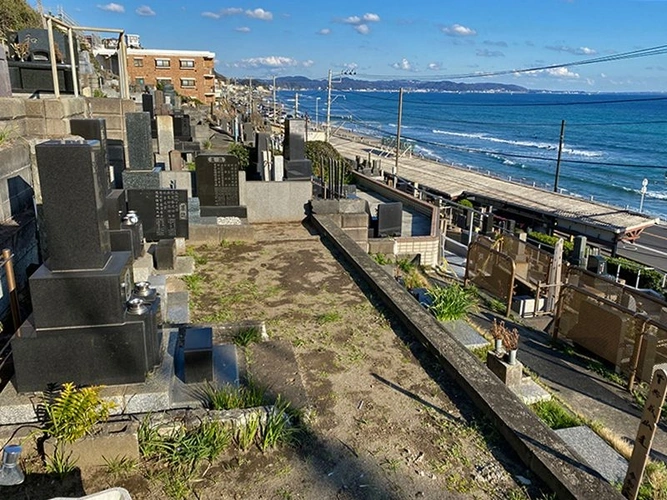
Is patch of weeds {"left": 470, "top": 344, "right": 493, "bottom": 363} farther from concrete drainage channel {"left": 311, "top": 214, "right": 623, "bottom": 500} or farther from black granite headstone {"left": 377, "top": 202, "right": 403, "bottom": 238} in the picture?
black granite headstone {"left": 377, "top": 202, "right": 403, "bottom": 238}

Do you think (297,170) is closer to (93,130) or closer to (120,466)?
(93,130)

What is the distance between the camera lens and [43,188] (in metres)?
4.24

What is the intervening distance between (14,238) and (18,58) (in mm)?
9914

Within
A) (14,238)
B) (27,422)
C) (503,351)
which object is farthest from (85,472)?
(503,351)

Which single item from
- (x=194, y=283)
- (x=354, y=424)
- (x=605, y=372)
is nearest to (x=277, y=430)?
(x=354, y=424)

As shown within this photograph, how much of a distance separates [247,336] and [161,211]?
15.2ft

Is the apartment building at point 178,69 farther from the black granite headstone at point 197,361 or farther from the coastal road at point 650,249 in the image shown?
the black granite headstone at point 197,361

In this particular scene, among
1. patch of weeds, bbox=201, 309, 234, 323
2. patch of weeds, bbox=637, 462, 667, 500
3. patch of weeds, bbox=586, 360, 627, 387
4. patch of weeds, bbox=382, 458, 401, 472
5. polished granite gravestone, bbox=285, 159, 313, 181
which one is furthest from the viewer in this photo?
polished granite gravestone, bbox=285, 159, 313, 181

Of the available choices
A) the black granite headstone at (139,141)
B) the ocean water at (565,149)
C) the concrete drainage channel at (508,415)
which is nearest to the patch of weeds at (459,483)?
the concrete drainage channel at (508,415)

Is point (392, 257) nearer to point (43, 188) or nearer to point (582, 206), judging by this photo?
point (43, 188)

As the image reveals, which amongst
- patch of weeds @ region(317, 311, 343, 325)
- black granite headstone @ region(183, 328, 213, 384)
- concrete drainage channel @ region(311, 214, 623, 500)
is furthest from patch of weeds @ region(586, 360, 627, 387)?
black granite headstone @ region(183, 328, 213, 384)

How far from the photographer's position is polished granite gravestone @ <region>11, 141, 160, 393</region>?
430cm

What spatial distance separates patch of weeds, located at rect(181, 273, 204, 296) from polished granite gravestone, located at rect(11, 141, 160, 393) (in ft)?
10.1

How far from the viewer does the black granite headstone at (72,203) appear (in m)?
4.25
